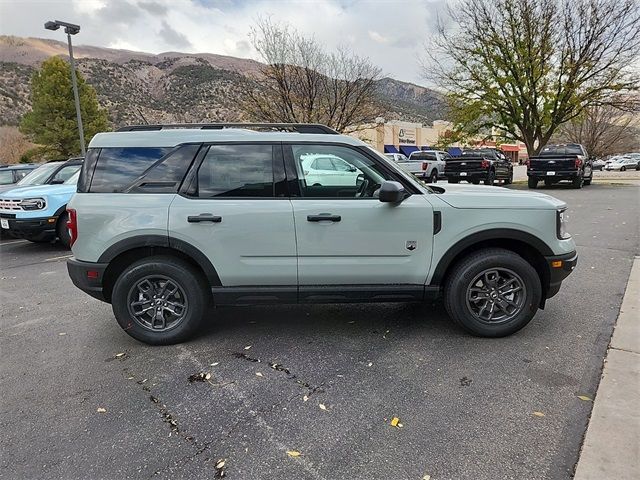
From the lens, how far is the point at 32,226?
8.24 metres

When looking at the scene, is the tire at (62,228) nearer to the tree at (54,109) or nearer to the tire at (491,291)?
the tire at (491,291)

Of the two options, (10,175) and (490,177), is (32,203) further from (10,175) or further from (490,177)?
(490,177)

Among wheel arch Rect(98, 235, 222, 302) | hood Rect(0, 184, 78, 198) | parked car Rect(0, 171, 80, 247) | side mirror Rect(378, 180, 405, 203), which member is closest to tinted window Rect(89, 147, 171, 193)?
wheel arch Rect(98, 235, 222, 302)

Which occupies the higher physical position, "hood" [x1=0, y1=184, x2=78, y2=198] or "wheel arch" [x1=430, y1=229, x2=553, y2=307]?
"hood" [x1=0, y1=184, x2=78, y2=198]

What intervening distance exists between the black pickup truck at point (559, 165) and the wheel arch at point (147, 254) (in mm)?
18382

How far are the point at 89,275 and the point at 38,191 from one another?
575 cm

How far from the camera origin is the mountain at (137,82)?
136 feet

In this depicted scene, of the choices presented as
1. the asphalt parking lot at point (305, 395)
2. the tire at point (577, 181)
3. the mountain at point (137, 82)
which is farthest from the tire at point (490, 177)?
the mountain at point (137, 82)

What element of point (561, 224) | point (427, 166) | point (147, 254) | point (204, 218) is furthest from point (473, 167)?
point (147, 254)

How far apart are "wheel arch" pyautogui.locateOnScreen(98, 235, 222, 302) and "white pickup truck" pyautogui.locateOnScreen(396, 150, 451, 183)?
19.9 meters

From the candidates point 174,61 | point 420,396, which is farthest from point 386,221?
point 174,61

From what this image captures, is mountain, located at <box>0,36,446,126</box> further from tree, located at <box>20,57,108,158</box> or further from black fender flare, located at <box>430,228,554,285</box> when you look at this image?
black fender flare, located at <box>430,228,554,285</box>

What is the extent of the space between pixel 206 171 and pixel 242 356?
1.61m

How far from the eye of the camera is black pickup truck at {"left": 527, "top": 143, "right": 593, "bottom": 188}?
1830 cm
